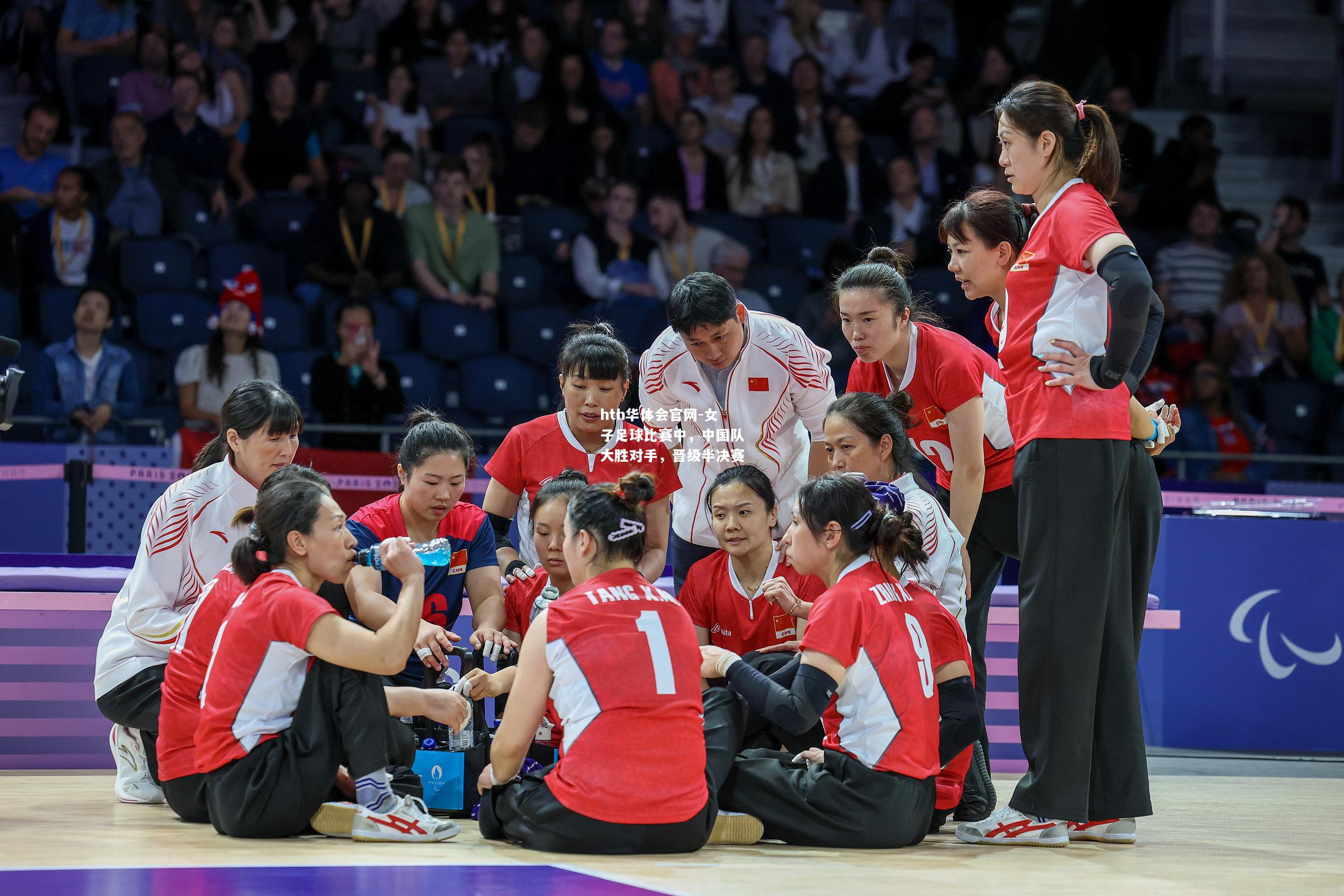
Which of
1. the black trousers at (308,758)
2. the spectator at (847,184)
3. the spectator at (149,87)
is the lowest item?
the black trousers at (308,758)

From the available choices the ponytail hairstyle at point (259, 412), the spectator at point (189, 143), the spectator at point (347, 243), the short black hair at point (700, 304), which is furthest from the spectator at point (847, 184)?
the ponytail hairstyle at point (259, 412)

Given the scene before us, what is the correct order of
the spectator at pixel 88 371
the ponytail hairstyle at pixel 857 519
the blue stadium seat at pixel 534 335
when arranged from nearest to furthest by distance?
the ponytail hairstyle at pixel 857 519, the spectator at pixel 88 371, the blue stadium seat at pixel 534 335

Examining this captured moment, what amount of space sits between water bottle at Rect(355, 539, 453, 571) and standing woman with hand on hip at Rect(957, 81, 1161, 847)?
5.41 feet

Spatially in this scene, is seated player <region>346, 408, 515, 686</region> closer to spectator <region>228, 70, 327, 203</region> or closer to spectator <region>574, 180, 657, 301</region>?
spectator <region>574, 180, 657, 301</region>

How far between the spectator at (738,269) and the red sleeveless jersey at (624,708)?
237 inches

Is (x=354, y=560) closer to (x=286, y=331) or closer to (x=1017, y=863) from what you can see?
(x=1017, y=863)

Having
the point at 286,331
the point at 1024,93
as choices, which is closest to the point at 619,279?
the point at 286,331

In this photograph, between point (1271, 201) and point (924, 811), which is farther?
point (1271, 201)

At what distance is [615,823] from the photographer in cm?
346

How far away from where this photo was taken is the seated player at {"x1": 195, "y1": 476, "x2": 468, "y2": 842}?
3.62 metres

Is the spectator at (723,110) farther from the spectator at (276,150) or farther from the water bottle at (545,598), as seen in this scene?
the water bottle at (545,598)

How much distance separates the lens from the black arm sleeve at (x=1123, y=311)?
11.7ft

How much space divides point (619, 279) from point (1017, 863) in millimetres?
6473

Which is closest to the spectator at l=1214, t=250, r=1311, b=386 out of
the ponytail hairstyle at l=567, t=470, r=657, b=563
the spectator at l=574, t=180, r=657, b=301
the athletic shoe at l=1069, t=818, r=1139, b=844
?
the spectator at l=574, t=180, r=657, b=301
